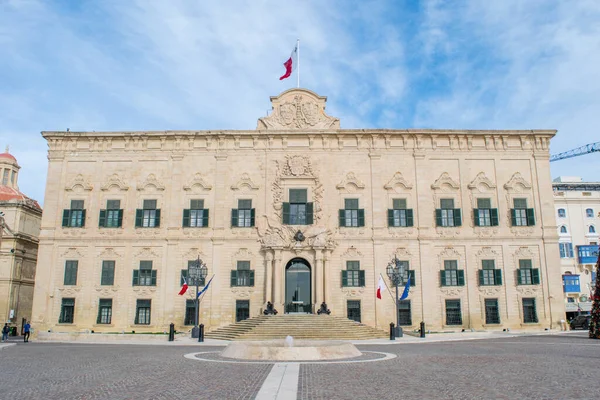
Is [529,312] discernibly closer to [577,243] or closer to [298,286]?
[298,286]

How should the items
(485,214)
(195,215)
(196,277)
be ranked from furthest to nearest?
(485,214), (195,215), (196,277)

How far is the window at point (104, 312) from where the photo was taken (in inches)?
1243

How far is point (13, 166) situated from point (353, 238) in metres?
39.3

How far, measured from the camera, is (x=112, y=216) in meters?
33.1

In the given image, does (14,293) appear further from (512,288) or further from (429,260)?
(512,288)

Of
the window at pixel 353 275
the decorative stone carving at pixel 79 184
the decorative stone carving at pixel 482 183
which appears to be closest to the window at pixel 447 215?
the decorative stone carving at pixel 482 183

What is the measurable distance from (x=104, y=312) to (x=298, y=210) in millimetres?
13914

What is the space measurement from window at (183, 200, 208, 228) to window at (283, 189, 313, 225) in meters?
5.32

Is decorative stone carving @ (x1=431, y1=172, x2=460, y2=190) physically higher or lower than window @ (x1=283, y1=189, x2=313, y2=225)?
higher

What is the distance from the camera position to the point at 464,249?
106 feet

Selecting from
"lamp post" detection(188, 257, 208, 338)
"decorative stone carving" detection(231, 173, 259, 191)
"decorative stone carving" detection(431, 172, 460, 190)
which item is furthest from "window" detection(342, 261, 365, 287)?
"lamp post" detection(188, 257, 208, 338)

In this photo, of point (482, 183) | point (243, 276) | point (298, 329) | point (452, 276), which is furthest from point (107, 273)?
point (482, 183)

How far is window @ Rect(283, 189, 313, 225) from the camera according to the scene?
106 feet

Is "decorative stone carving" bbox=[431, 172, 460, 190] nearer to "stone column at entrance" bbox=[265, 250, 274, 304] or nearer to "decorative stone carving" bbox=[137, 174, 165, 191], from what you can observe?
"stone column at entrance" bbox=[265, 250, 274, 304]
